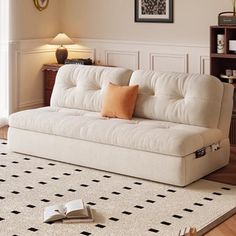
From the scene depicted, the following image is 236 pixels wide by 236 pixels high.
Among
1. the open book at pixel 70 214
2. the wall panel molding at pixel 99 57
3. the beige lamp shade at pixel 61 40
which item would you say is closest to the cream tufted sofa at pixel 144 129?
the open book at pixel 70 214

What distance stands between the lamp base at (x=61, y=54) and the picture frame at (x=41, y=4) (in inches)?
21.8

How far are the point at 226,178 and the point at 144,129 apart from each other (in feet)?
2.68

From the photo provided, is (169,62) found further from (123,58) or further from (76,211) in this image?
(76,211)

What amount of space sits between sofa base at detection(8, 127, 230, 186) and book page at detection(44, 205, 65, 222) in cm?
102

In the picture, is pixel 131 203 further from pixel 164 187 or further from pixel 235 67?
pixel 235 67

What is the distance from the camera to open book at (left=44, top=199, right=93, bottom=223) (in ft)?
13.8

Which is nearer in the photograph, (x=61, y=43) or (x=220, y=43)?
(x=220, y=43)

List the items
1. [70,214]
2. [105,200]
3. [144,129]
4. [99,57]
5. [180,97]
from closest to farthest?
[70,214], [105,200], [144,129], [180,97], [99,57]

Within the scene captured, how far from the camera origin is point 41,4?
25.6ft

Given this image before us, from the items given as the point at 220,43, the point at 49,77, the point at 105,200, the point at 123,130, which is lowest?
the point at 105,200

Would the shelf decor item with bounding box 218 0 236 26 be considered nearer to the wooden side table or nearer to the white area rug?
the white area rug

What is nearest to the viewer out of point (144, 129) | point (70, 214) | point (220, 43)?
point (70, 214)

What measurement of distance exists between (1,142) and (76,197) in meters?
2.06

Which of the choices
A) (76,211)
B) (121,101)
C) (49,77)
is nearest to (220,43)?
(121,101)
